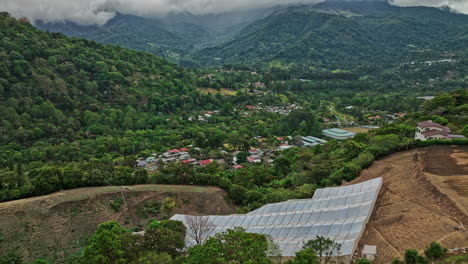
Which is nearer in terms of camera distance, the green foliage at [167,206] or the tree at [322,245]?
the tree at [322,245]

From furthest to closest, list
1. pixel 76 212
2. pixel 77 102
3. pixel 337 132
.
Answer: pixel 337 132 < pixel 77 102 < pixel 76 212

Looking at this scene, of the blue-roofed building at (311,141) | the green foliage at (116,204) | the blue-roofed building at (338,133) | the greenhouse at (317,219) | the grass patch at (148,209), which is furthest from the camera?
the blue-roofed building at (338,133)

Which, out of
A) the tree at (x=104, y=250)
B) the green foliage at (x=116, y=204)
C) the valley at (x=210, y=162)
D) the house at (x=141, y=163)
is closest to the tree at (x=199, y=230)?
the valley at (x=210, y=162)

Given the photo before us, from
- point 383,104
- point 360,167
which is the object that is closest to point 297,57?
point 383,104

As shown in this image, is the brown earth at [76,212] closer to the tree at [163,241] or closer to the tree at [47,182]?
the tree at [47,182]

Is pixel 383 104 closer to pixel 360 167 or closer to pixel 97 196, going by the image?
pixel 360 167

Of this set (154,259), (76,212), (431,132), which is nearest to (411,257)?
(154,259)

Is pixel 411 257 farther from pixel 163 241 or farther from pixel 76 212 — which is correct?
pixel 76 212
